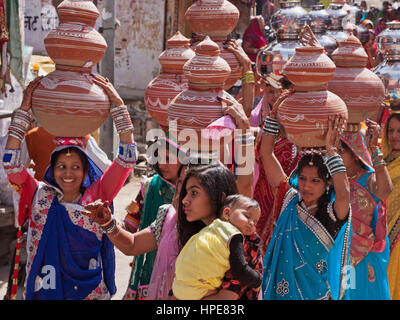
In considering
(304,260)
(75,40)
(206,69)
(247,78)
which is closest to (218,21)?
(247,78)

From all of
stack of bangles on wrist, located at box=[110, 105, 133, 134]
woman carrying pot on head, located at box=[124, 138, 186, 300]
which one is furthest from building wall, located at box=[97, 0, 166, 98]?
stack of bangles on wrist, located at box=[110, 105, 133, 134]

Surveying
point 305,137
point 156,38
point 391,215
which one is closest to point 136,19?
point 156,38

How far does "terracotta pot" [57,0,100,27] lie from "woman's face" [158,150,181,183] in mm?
907

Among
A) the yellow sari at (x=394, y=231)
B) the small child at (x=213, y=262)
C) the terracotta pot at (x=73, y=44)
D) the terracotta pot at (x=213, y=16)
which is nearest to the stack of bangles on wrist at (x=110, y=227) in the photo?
the small child at (x=213, y=262)

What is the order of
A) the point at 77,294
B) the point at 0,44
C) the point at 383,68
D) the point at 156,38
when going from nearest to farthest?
the point at 77,294 < the point at 383,68 < the point at 0,44 < the point at 156,38

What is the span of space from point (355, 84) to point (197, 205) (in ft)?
5.77

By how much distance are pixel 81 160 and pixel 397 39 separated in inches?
131

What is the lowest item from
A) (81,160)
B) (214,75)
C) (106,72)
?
(106,72)

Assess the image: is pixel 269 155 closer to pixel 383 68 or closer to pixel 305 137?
pixel 305 137

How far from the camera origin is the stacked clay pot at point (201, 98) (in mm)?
3555

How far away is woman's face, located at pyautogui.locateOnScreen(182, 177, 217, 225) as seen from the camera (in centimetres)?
298

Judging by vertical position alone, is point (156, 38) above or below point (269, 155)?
below

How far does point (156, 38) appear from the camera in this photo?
13.6 metres

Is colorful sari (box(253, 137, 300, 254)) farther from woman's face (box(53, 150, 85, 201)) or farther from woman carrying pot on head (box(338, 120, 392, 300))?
woman's face (box(53, 150, 85, 201))
